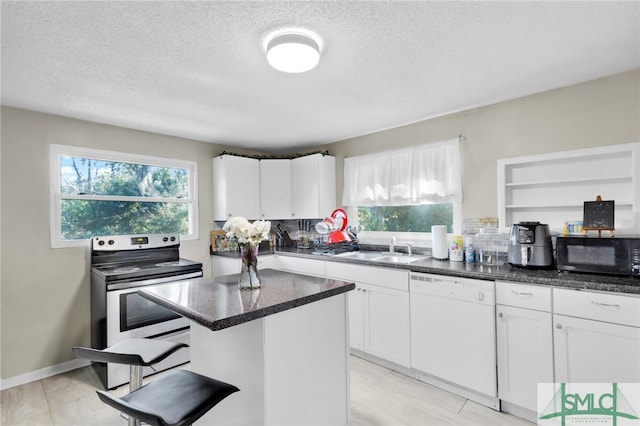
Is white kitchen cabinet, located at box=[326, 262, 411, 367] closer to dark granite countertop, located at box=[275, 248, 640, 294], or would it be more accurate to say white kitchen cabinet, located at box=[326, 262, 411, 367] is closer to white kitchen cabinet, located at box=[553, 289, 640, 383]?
dark granite countertop, located at box=[275, 248, 640, 294]

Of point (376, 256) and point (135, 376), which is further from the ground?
point (376, 256)

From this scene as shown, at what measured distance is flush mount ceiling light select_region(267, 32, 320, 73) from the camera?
1.66m

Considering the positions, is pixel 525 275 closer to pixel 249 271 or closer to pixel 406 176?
pixel 406 176

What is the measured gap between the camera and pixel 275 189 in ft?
13.9

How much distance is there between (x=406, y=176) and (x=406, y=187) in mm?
118

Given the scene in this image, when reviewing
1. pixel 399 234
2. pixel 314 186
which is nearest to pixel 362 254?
pixel 399 234

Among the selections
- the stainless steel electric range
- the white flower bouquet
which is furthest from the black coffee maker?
the stainless steel electric range

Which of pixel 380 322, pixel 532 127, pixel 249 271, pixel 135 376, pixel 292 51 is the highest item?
pixel 292 51

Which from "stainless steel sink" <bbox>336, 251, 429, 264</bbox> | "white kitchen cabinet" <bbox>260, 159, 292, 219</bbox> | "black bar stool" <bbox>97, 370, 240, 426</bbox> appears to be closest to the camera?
"black bar stool" <bbox>97, 370, 240, 426</bbox>

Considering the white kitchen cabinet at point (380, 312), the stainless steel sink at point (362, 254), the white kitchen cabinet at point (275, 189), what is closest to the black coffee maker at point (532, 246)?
the white kitchen cabinet at point (380, 312)

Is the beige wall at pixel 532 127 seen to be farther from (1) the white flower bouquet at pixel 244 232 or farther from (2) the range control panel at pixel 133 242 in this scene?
(2) the range control panel at pixel 133 242

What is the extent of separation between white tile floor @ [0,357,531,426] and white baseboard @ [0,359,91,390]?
0.06m

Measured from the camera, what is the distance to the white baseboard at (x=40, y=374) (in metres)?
2.61

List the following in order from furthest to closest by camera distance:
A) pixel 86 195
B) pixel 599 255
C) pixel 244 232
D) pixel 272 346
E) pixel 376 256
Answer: pixel 376 256
pixel 86 195
pixel 599 255
pixel 244 232
pixel 272 346
